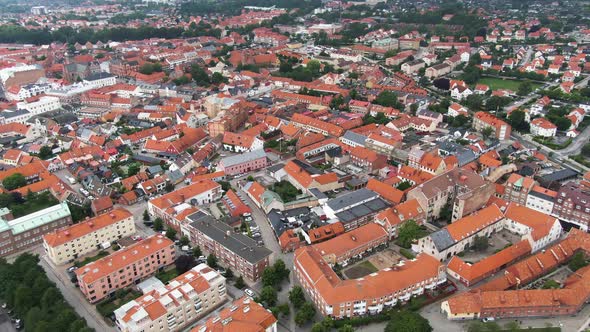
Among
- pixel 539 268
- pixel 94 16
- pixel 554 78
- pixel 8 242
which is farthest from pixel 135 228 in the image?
pixel 94 16

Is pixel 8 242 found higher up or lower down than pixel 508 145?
higher up

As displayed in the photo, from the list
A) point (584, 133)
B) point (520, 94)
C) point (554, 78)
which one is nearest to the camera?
point (584, 133)

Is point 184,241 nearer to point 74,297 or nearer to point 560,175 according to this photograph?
point 74,297

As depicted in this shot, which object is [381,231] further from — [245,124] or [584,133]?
[584,133]

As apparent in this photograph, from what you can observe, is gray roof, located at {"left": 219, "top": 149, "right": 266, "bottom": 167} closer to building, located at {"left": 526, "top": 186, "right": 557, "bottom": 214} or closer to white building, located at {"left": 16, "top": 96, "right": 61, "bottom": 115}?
building, located at {"left": 526, "top": 186, "right": 557, "bottom": 214}

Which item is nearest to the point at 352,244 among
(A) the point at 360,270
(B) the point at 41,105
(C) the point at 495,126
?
(A) the point at 360,270
